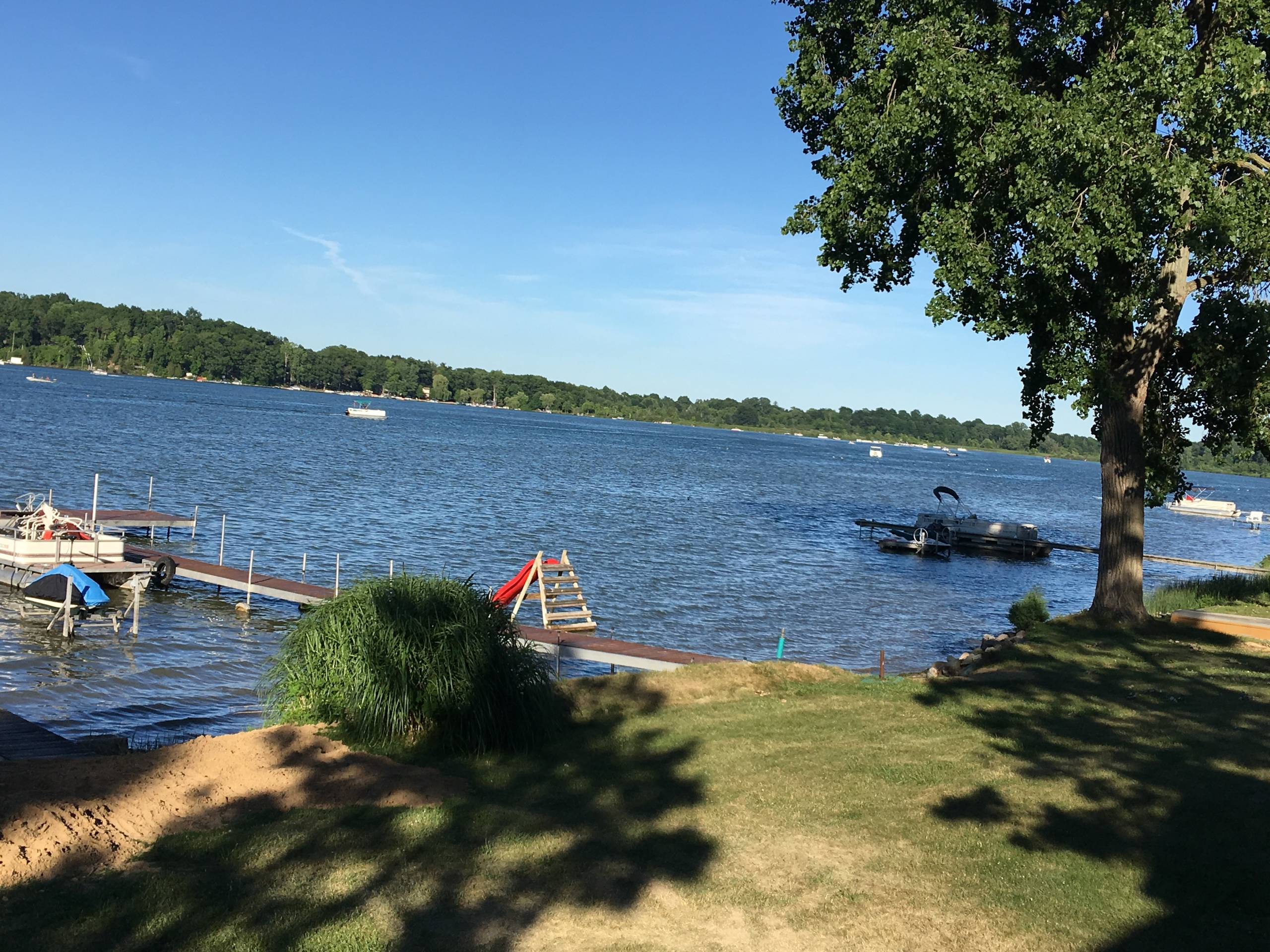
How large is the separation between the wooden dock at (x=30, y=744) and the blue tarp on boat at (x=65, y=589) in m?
11.2

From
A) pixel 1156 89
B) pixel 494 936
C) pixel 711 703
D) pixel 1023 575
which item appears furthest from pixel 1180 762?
pixel 1023 575

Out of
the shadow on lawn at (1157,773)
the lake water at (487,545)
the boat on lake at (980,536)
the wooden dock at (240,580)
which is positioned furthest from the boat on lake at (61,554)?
the boat on lake at (980,536)

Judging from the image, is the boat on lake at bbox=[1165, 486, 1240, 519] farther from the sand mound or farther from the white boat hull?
the sand mound

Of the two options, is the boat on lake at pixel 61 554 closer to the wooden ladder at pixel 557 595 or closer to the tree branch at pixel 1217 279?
the wooden ladder at pixel 557 595

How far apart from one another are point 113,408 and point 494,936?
116062mm

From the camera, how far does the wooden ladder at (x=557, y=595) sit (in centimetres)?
2419

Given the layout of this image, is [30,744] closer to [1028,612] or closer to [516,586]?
[516,586]

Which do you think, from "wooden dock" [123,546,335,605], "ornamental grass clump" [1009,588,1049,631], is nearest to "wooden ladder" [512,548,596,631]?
"wooden dock" [123,546,335,605]

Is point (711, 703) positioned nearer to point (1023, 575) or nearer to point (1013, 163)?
point (1013, 163)

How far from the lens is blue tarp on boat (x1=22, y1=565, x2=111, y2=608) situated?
22750 mm

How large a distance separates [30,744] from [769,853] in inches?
344

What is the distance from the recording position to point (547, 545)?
39594 mm

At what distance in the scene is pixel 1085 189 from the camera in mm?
16219

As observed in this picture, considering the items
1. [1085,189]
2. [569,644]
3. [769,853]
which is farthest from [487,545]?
[769,853]
